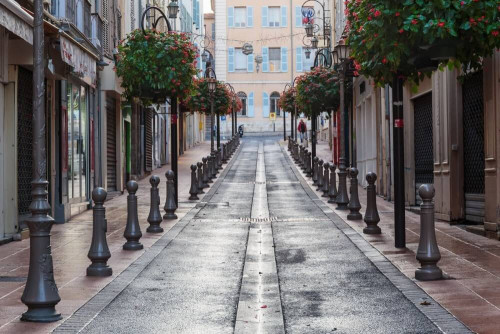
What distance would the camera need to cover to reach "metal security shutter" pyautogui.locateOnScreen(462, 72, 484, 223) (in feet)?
49.5

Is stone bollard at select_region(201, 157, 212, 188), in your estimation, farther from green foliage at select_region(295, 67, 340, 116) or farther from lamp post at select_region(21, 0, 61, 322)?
lamp post at select_region(21, 0, 61, 322)

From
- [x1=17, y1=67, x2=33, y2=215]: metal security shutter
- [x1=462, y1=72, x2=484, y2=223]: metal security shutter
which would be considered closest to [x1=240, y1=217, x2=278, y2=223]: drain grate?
[x1=462, y1=72, x2=484, y2=223]: metal security shutter

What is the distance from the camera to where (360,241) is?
13.3 meters

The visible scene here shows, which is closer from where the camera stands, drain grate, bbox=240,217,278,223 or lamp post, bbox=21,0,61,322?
lamp post, bbox=21,0,61,322

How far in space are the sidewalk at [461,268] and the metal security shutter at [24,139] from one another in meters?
5.75

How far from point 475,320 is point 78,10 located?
1684cm

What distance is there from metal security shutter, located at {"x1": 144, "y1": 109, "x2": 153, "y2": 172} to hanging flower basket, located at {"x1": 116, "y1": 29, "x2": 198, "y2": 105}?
14538 millimetres

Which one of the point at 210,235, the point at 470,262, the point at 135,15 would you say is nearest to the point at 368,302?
the point at 470,262

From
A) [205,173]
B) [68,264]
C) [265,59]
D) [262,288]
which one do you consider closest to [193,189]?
[205,173]

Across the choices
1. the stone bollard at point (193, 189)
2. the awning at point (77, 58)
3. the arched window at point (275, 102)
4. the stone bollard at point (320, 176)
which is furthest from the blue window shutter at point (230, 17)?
the awning at point (77, 58)

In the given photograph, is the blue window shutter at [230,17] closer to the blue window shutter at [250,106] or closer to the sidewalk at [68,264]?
the blue window shutter at [250,106]

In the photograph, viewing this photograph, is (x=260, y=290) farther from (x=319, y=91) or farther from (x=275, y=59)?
(x=275, y=59)

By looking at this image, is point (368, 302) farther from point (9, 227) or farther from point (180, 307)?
point (9, 227)

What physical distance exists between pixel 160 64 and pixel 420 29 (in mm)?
11192
